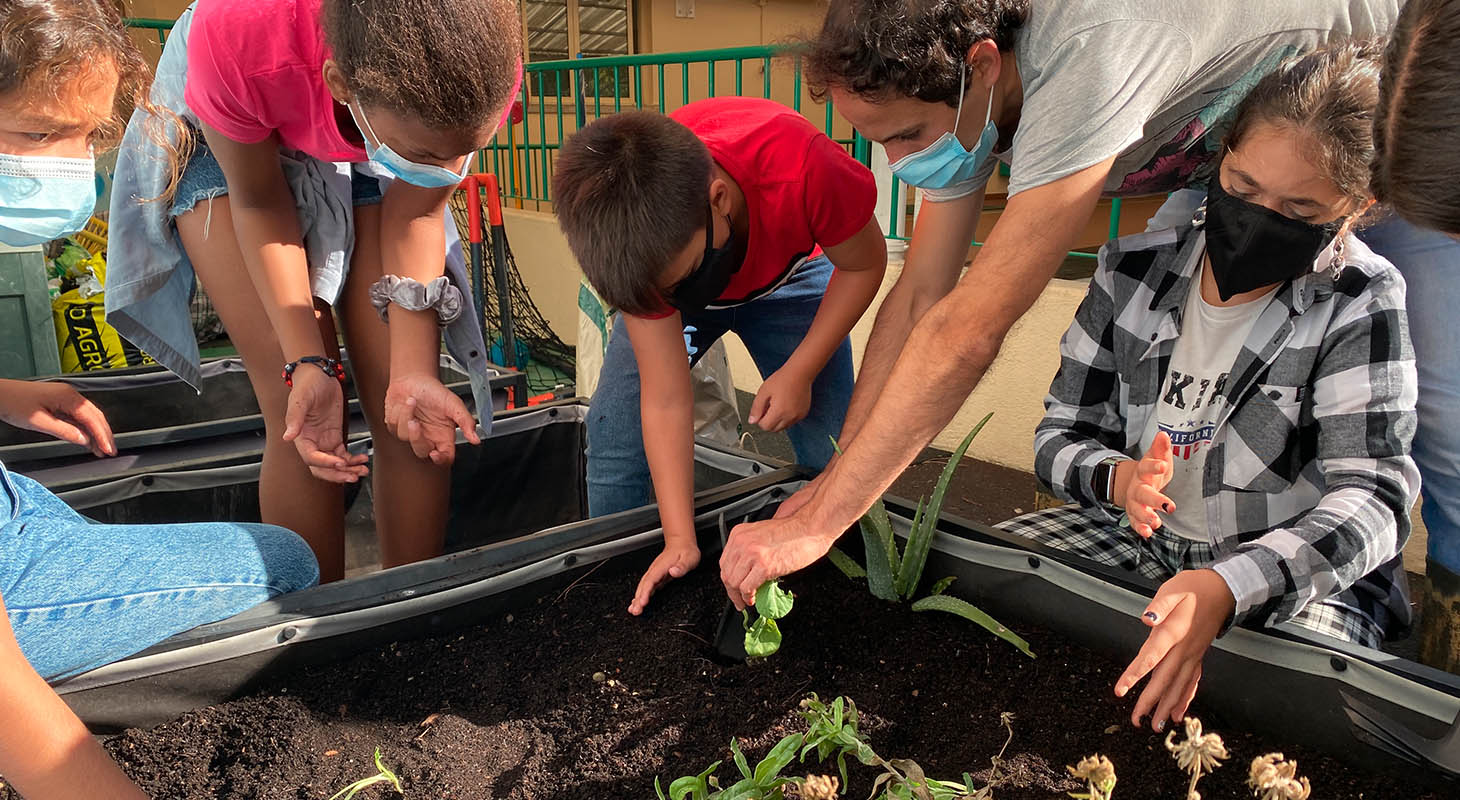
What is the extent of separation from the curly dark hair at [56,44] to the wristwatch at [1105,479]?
1.56 meters

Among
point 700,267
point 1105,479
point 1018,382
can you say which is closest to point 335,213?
point 700,267

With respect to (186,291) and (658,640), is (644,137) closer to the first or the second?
(658,640)

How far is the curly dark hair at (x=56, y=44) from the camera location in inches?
45.4

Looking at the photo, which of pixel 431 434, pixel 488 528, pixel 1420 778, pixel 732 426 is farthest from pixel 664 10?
pixel 1420 778

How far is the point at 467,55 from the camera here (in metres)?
1.24

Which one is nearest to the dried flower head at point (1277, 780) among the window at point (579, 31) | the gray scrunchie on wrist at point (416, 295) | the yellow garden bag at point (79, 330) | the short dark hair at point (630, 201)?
the short dark hair at point (630, 201)

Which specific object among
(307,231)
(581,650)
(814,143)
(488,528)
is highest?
(814,143)

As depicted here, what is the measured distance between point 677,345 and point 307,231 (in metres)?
0.73

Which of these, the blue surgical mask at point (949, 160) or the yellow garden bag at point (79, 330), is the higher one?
the blue surgical mask at point (949, 160)

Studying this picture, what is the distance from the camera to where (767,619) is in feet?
4.32

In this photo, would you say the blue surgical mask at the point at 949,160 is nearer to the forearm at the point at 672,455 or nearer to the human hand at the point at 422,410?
the forearm at the point at 672,455

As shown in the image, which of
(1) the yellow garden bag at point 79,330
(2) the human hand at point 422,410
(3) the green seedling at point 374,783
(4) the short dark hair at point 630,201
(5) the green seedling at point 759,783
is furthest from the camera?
(1) the yellow garden bag at point 79,330

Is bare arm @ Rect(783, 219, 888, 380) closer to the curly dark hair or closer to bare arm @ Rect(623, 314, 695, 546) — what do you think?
bare arm @ Rect(623, 314, 695, 546)

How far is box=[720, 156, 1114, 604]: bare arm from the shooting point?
3.57 feet
